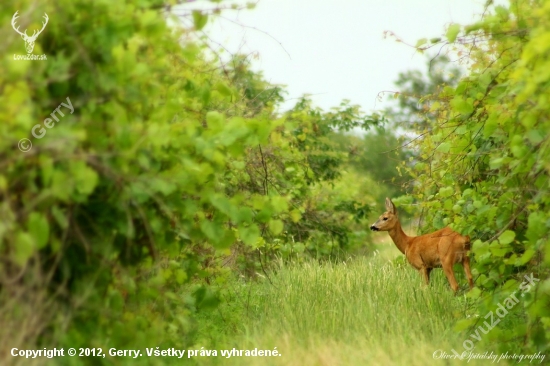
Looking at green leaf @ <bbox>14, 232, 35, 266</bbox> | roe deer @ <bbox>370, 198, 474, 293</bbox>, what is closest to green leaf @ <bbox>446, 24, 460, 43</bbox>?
green leaf @ <bbox>14, 232, 35, 266</bbox>

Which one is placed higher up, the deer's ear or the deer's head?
the deer's ear

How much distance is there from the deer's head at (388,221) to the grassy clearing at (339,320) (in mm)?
2239

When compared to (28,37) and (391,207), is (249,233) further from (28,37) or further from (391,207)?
(391,207)

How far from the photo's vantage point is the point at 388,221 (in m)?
12.2

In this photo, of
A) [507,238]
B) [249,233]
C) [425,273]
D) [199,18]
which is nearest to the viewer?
[199,18]

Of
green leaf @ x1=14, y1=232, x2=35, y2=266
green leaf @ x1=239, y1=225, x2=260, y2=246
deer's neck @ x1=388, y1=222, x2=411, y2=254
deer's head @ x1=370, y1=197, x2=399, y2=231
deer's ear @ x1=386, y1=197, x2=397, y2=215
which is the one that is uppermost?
deer's ear @ x1=386, y1=197, x2=397, y2=215

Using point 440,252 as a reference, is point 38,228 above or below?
below

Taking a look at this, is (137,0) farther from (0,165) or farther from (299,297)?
(299,297)

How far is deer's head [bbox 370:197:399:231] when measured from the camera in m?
12.1

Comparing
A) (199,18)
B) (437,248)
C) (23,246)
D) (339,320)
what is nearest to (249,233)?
Result: (199,18)

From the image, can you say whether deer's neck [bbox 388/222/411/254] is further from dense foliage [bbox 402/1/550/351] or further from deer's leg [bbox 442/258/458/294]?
dense foliage [bbox 402/1/550/351]

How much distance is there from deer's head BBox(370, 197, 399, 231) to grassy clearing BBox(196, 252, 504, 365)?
2239 mm

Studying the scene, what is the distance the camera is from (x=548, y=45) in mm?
4281

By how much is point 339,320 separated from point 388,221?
4845mm
